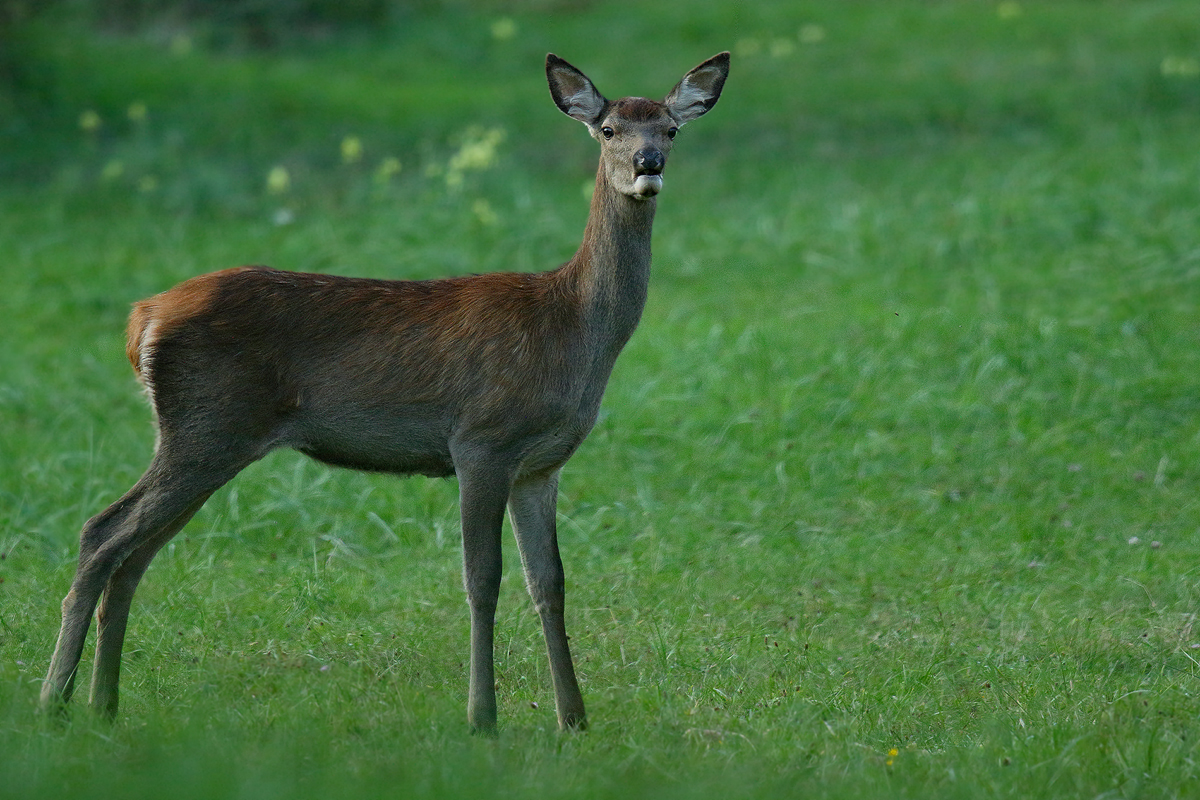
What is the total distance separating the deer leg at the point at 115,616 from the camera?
5.26 meters

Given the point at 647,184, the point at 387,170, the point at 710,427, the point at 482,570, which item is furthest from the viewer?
the point at 387,170

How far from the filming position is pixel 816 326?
9.76 m

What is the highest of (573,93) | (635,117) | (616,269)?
(573,93)

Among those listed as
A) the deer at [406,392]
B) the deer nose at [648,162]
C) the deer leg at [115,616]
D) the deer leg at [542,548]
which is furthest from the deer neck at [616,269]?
the deer leg at [115,616]

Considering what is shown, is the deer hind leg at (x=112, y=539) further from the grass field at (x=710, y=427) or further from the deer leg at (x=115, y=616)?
the grass field at (x=710, y=427)

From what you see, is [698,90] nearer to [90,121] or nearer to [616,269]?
[616,269]

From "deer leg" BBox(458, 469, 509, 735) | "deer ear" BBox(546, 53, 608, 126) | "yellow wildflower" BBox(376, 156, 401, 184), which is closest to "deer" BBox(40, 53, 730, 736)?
"deer leg" BBox(458, 469, 509, 735)

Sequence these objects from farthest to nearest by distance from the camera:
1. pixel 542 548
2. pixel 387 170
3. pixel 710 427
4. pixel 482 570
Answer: pixel 387 170, pixel 710 427, pixel 542 548, pixel 482 570

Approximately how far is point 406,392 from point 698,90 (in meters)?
1.71

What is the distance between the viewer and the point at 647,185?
17.0 feet

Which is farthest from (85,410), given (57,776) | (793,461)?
(57,776)

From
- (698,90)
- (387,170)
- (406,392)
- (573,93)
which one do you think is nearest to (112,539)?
(406,392)

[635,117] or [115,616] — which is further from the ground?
[635,117]

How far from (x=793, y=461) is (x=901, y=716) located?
2.89m
